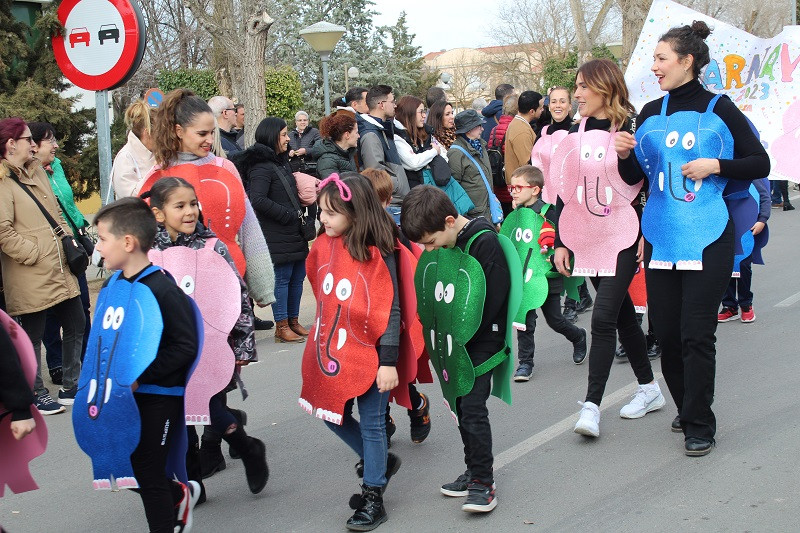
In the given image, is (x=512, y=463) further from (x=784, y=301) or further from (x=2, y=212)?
(x=784, y=301)

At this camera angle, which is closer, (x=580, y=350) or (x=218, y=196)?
(x=218, y=196)

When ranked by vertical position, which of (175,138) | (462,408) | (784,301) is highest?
A: (175,138)

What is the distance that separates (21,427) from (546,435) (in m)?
3.11

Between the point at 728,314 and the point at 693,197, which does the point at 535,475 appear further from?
the point at 728,314

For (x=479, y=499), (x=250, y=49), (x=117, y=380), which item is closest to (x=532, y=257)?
(x=479, y=499)

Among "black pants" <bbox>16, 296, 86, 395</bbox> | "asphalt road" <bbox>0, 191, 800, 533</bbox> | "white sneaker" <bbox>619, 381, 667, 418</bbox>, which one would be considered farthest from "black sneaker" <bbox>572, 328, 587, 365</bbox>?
"black pants" <bbox>16, 296, 86, 395</bbox>

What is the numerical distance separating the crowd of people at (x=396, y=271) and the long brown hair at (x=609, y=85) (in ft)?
0.04

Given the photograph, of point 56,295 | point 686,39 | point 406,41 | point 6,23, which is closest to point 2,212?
point 56,295

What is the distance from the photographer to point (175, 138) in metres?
4.91

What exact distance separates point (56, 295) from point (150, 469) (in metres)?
3.35

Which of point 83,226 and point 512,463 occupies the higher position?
point 83,226

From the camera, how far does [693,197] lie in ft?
15.9

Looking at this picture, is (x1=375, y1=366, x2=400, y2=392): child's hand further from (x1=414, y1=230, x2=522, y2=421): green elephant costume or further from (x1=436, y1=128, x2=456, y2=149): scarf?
(x1=436, y1=128, x2=456, y2=149): scarf

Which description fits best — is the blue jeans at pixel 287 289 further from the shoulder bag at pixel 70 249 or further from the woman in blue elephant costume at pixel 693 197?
the woman in blue elephant costume at pixel 693 197
